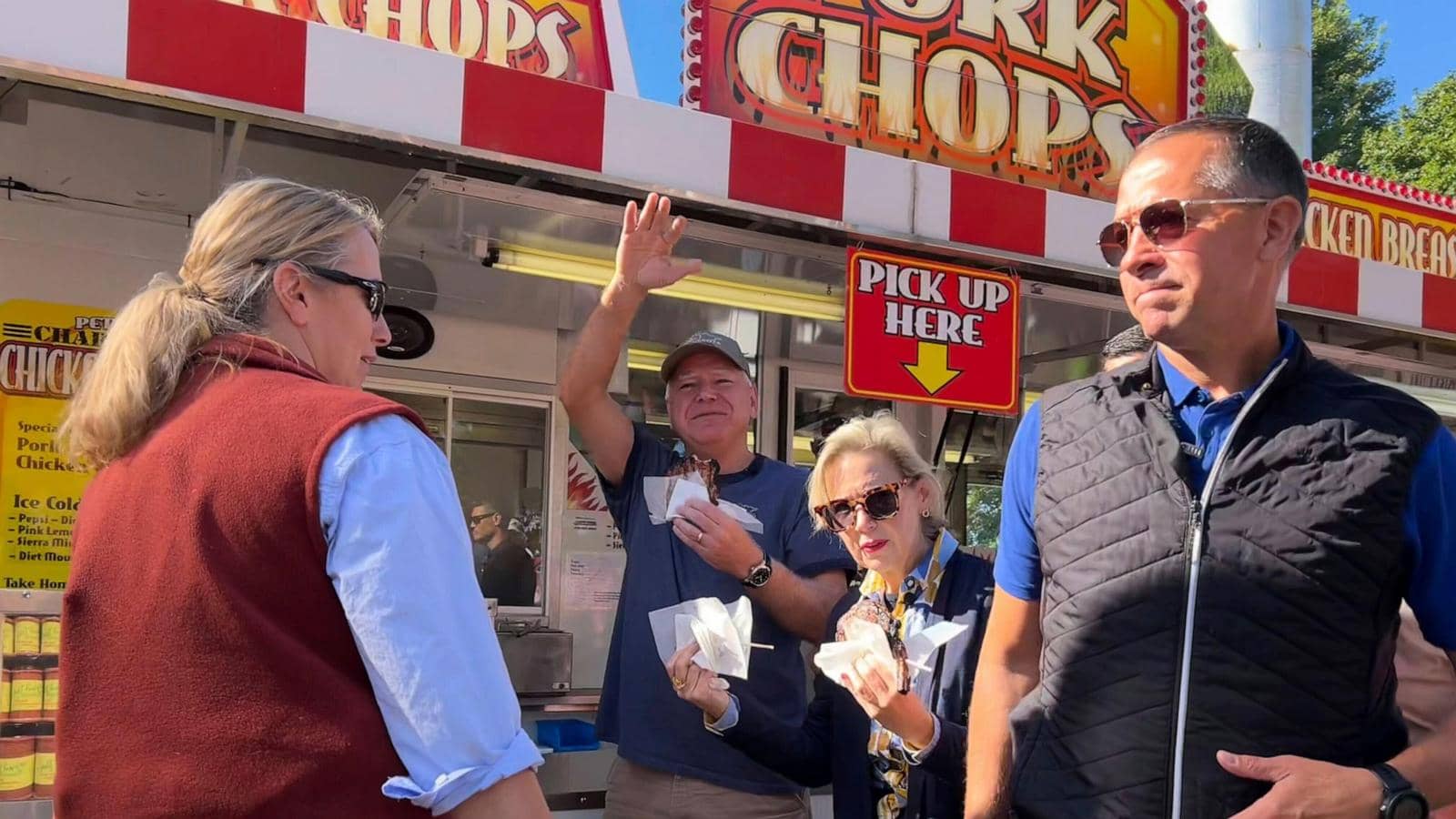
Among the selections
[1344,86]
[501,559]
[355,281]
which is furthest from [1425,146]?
[355,281]

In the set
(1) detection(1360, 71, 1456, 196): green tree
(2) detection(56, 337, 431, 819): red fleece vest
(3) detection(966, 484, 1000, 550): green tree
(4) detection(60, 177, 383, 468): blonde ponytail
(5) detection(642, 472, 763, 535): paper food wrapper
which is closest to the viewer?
(2) detection(56, 337, 431, 819): red fleece vest

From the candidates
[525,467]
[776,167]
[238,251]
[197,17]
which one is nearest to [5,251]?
[197,17]

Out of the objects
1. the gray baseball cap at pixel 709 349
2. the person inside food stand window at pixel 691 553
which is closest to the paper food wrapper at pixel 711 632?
the person inside food stand window at pixel 691 553

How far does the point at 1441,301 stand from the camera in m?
3.82

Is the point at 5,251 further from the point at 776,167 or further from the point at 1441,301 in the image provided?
the point at 1441,301

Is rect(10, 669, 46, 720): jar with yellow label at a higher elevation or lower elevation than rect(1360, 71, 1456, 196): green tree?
lower

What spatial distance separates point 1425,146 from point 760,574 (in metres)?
25.1

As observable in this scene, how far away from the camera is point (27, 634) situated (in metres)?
2.55

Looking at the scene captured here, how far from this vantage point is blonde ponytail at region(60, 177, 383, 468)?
1187mm

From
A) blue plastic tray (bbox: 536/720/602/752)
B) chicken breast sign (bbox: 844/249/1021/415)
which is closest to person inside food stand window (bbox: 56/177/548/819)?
chicken breast sign (bbox: 844/249/1021/415)

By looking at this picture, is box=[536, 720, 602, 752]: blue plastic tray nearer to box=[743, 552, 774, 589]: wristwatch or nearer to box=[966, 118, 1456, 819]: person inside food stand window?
box=[743, 552, 774, 589]: wristwatch

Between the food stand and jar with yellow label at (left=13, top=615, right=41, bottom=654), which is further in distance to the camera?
jar with yellow label at (left=13, top=615, right=41, bottom=654)

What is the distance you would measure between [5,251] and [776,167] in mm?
1983

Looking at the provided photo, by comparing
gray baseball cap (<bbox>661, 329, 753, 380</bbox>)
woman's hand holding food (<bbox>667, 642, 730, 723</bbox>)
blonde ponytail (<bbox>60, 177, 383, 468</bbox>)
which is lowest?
woman's hand holding food (<bbox>667, 642, 730, 723</bbox>)
